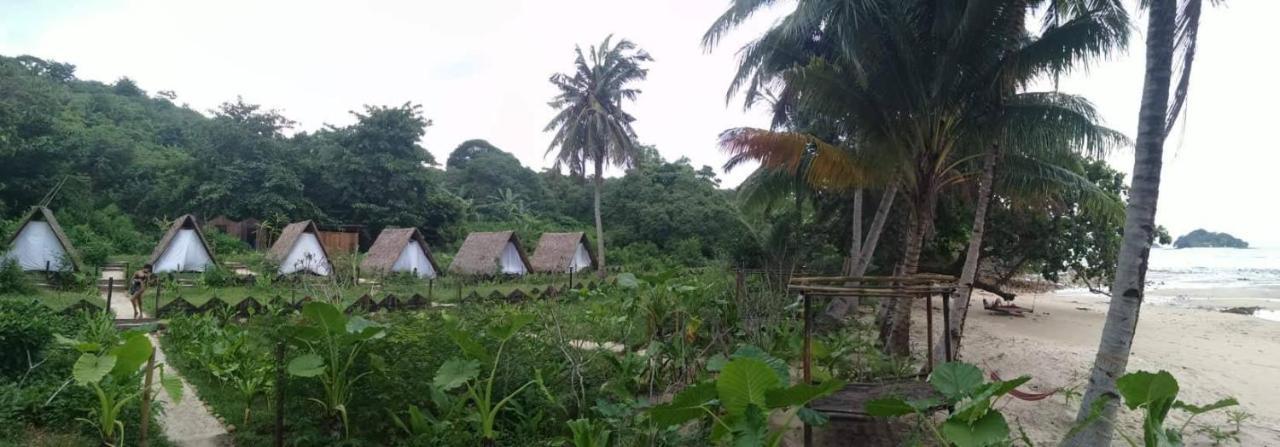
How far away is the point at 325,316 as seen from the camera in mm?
3979

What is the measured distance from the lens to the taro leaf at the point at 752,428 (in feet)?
8.85

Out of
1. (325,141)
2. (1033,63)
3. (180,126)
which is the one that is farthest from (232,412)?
(180,126)

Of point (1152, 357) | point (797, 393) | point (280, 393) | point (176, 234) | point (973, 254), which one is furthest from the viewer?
point (176, 234)

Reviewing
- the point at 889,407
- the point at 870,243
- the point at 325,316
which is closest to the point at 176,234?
the point at 325,316

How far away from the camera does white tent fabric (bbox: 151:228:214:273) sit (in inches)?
626

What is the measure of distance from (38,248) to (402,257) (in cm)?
792

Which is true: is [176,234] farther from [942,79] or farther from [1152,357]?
[1152,357]

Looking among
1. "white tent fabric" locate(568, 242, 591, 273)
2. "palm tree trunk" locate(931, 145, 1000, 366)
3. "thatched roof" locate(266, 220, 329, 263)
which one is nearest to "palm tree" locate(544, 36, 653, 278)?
"white tent fabric" locate(568, 242, 591, 273)

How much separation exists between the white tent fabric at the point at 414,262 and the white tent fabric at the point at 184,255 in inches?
185

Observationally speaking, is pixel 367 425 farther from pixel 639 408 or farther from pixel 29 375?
pixel 29 375

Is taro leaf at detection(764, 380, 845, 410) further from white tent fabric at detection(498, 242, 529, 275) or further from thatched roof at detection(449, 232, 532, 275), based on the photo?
white tent fabric at detection(498, 242, 529, 275)

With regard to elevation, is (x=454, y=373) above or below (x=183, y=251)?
above

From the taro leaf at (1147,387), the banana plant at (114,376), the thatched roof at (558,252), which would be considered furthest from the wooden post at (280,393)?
the thatched roof at (558,252)

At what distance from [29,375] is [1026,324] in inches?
628
